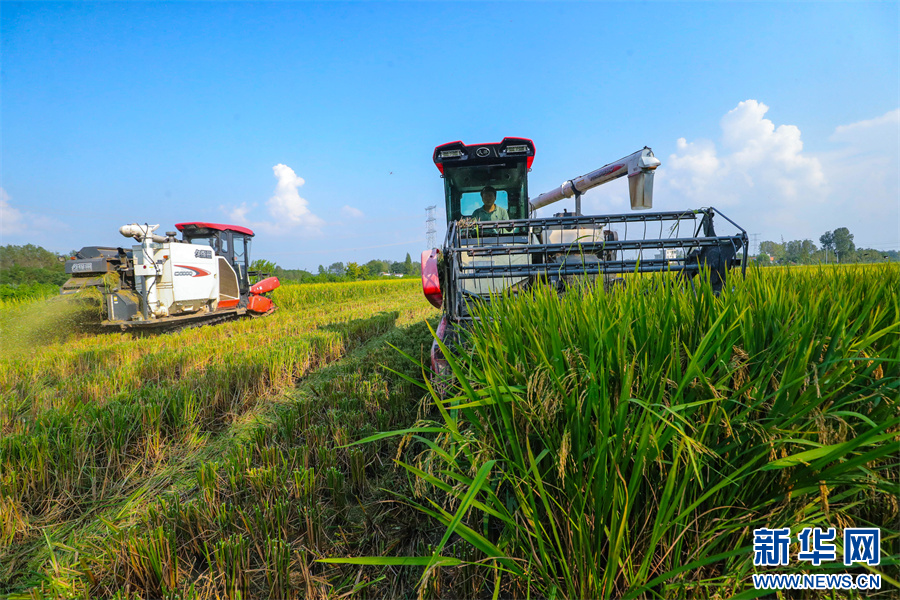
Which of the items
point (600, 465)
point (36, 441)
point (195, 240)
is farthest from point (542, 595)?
point (195, 240)

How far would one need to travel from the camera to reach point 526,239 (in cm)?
504

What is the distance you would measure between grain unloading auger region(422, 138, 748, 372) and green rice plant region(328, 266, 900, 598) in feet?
2.09

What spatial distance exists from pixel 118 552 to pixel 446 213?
6223 millimetres

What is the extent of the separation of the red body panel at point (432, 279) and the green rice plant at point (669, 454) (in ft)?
7.14

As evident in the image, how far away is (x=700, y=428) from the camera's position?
1314mm

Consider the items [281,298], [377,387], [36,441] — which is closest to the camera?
[36,441]

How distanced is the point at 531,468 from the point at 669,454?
0.56 m

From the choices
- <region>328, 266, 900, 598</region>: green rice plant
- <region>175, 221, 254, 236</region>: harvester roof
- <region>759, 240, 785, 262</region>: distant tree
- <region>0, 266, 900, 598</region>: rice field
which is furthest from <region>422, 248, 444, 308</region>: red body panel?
<region>175, 221, 254, 236</region>: harvester roof

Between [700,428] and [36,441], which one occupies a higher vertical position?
[700,428]

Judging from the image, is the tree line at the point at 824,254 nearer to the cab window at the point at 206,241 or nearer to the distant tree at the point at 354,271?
the cab window at the point at 206,241

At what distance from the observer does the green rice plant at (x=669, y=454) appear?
1.20 meters

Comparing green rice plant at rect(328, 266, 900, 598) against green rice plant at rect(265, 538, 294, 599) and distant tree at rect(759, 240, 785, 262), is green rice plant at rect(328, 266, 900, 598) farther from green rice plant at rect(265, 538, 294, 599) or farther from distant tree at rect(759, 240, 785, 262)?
distant tree at rect(759, 240, 785, 262)

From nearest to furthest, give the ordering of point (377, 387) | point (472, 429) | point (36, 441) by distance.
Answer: point (472, 429) < point (36, 441) < point (377, 387)

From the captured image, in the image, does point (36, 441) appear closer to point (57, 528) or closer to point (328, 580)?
point (57, 528)
